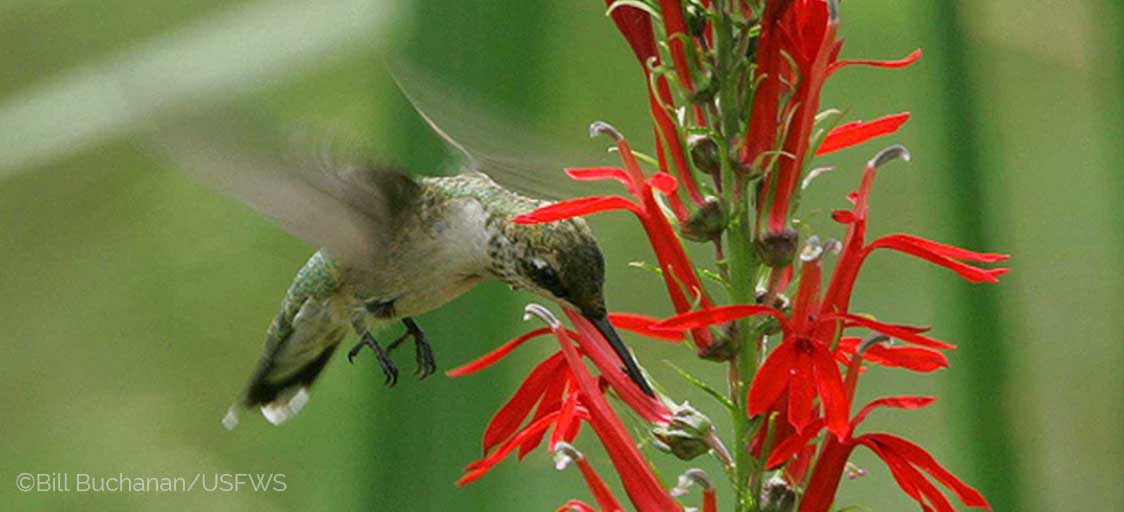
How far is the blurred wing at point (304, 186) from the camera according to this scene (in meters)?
1.20

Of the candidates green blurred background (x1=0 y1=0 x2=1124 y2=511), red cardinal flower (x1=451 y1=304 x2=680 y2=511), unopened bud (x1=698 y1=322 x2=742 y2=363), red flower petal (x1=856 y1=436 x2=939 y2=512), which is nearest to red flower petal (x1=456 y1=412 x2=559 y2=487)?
red cardinal flower (x1=451 y1=304 x2=680 y2=511)

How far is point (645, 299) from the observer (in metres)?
2.63

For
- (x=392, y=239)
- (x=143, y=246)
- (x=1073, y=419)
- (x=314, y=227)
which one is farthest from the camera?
(x=143, y=246)

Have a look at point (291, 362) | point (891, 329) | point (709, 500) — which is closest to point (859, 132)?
point (891, 329)

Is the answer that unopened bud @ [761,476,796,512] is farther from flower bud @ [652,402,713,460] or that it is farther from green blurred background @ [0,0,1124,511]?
green blurred background @ [0,0,1124,511]

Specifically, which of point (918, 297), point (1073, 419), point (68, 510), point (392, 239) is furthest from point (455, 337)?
point (918, 297)

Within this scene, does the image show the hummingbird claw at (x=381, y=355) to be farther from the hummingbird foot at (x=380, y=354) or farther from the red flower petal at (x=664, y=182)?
the red flower petal at (x=664, y=182)

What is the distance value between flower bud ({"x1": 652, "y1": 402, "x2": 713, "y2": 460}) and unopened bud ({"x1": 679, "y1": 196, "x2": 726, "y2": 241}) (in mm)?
122

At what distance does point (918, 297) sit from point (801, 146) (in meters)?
1.89

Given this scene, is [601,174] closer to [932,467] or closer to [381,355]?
[932,467]

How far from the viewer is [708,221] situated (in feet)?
3.44

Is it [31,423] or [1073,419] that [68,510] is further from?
[1073,419]

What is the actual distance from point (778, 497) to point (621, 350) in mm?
186

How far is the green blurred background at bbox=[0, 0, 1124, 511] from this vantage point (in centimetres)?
140
